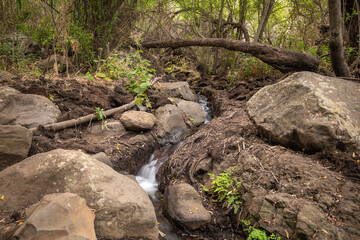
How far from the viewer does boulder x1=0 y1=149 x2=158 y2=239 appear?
7.63 feet

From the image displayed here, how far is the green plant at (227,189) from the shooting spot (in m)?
3.27

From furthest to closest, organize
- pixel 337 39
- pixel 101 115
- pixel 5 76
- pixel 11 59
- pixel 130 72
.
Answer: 1. pixel 130 72
2. pixel 11 59
3. pixel 5 76
4. pixel 101 115
5. pixel 337 39

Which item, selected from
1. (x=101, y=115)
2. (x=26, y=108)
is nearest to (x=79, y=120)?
(x=101, y=115)

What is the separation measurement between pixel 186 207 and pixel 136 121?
2.35 m

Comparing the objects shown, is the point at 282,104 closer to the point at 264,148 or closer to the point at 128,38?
the point at 264,148

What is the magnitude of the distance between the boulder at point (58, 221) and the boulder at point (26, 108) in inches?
104

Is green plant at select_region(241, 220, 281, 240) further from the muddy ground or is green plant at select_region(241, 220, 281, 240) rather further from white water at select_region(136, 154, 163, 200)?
white water at select_region(136, 154, 163, 200)

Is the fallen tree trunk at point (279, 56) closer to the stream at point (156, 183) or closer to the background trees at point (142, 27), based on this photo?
the background trees at point (142, 27)

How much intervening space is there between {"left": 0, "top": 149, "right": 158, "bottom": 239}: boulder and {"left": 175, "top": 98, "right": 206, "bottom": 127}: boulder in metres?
3.80

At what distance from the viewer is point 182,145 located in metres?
4.79

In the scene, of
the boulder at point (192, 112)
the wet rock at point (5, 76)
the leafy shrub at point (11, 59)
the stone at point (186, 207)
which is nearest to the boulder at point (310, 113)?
the stone at point (186, 207)

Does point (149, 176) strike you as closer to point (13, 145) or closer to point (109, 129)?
point (109, 129)

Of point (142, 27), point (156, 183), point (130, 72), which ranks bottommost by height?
point (156, 183)

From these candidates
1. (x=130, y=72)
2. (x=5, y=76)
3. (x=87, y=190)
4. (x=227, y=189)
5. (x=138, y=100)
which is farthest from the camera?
(x=130, y=72)
